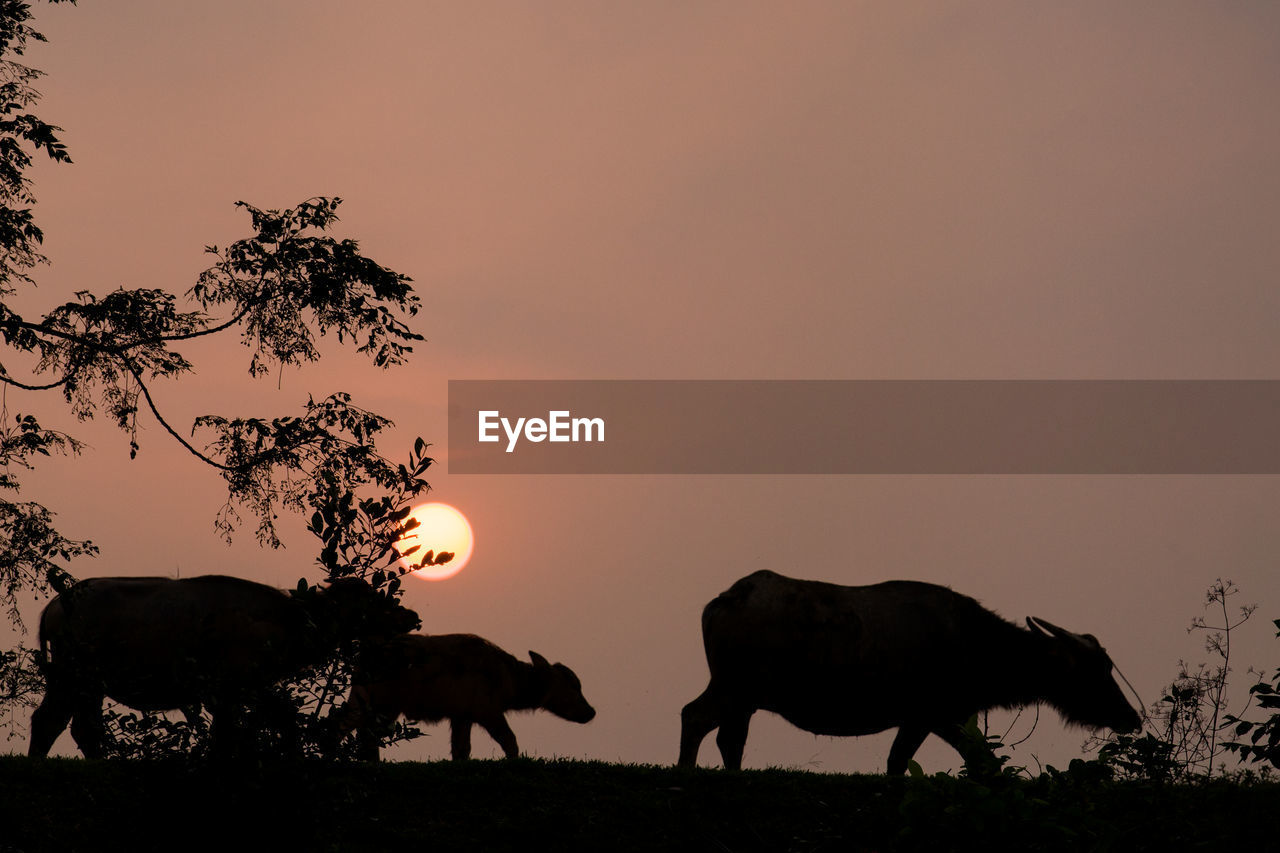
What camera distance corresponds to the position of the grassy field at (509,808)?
8.62m

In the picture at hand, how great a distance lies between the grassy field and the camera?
862 cm

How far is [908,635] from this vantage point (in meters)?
18.2

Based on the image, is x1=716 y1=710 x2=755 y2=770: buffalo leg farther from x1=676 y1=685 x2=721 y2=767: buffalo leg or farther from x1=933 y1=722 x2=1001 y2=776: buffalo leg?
x1=933 y1=722 x2=1001 y2=776: buffalo leg

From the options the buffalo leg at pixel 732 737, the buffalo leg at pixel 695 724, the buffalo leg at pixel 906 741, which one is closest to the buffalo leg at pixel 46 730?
the buffalo leg at pixel 695 724

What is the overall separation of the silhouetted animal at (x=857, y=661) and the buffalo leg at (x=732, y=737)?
0.01m

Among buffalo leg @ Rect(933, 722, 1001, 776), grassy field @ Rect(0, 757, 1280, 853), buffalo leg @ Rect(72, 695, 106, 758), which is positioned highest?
buffalo leg @ Rect(72, 695, 106, 758)

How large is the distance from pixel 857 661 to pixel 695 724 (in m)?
2.17

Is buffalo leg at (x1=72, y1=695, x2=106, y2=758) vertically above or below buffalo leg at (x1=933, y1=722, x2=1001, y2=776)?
above

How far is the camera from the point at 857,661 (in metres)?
17.9

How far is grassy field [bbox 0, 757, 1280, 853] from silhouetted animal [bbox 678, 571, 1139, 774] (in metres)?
3.23

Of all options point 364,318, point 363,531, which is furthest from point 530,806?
point 364,318

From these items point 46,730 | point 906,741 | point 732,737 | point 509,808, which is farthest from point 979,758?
point 46,730

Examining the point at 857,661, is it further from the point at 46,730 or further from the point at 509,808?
the point at 46,730

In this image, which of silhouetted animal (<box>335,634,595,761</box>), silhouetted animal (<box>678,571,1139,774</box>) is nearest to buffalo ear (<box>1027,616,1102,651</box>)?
silhouetted animal (<box>678,571,1139,774</box>)
